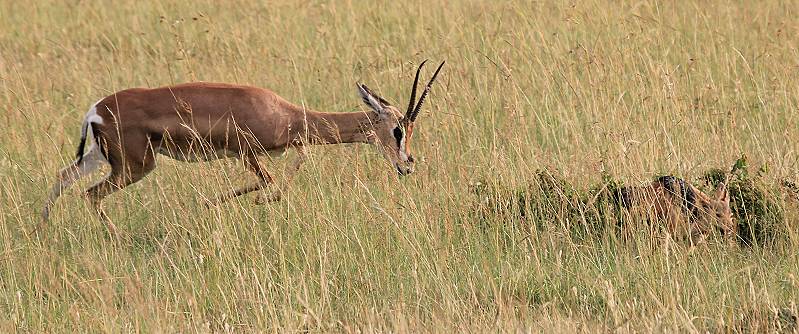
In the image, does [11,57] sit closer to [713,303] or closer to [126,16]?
[126,16]

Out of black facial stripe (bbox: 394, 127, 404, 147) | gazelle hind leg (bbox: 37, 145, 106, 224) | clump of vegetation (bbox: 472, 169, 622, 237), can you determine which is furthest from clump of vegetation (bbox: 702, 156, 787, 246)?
gazelle hind leg (bbox: 37, 145, 106, 224)

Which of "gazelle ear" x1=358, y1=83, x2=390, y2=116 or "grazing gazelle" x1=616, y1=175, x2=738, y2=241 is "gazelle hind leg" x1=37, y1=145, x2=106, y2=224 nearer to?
"gazelle ear" x1=358, y1=83, x2=390, y2=116

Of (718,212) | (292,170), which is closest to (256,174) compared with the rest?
(292,170)

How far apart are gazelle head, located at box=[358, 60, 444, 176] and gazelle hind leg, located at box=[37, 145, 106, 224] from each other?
4.48 feet

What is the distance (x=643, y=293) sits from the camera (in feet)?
14.5

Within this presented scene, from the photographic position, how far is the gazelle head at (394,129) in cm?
637

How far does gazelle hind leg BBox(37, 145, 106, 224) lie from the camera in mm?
5961

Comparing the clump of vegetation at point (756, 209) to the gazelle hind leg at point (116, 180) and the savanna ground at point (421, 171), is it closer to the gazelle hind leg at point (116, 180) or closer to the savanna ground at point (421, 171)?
the savanna ground at point (421, 171)

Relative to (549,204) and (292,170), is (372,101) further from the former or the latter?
(549,204)

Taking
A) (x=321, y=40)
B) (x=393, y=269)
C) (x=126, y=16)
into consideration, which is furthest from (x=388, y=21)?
(x=393, y=269)

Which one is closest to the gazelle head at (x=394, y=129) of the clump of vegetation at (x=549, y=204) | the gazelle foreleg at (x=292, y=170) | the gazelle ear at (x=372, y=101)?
the gazelle ear at (x=372, y=101)

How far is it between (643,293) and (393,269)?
0.99m

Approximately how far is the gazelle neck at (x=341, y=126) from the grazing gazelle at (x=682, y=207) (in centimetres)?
172

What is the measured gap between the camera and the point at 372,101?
6547 millimetres
